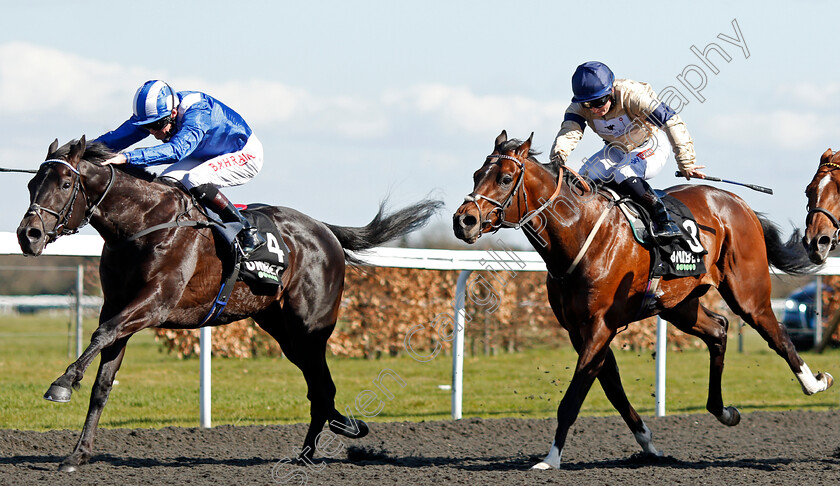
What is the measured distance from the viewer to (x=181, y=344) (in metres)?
11.1

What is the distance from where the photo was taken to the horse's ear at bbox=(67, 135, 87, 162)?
4.48m

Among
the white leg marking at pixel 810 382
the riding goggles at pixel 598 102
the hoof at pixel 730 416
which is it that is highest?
the riding goggles at pixel 598 102

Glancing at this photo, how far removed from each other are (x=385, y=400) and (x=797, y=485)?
15.2 feet

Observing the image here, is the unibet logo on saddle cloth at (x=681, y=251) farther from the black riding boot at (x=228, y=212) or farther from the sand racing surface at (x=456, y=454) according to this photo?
the black riding boot at (x=228, y=212)

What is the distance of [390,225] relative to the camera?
6.13 metres

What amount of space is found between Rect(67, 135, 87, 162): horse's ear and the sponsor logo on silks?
3.07 metres

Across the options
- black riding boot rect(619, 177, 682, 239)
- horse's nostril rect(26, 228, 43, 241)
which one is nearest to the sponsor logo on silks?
black riding boot rect(619, 177, 682, 239)

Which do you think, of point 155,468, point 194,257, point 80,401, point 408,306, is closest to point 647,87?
point 194,257

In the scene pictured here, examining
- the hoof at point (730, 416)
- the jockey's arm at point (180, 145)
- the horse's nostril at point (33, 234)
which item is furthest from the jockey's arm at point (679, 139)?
the horse's nostril at point (33, 234)

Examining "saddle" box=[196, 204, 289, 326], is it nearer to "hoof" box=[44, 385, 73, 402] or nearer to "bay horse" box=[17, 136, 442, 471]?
"bay horse" box=[17, 136, 442, 471]

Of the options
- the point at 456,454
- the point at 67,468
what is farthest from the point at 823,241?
the point at 67,468

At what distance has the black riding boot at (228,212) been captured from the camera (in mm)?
5004

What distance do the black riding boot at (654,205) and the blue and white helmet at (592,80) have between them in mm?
519

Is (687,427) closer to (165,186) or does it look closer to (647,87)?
(647,87)
